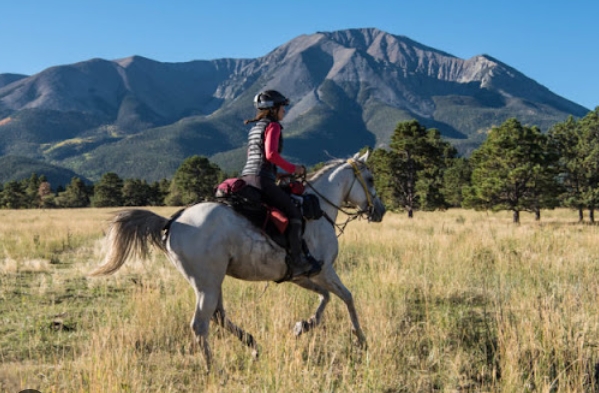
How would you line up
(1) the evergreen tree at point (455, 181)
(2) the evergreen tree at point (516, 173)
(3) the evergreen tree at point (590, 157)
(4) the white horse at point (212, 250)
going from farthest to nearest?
(1) the evergreen tree at point (455, 181) → (3) the evergreen tree at point (590, 157) → (2) the evergreen tree at point (516, 173) → (4) the white horse at point (212, 250)

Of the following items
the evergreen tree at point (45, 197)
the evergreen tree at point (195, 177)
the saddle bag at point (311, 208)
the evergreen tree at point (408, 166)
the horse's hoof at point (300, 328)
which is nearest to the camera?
the horse's hoof at point (300, 328)

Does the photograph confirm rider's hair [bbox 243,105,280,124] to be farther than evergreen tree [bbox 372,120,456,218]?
No

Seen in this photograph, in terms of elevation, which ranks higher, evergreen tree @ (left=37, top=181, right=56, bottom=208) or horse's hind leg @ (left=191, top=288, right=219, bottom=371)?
evergreen tree @ (left=37, top=181, right=56, bottom=208)

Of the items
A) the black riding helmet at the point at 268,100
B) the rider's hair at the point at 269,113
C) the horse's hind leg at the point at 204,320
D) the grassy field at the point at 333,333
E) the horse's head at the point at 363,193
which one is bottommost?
the grassy field at the point at 333,333

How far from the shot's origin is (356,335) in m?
5.71

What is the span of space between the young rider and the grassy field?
1.84 feet

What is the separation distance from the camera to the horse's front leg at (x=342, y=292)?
5.64 m

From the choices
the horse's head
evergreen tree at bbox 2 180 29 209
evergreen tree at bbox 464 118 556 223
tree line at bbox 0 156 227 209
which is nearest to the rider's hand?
the horse's head

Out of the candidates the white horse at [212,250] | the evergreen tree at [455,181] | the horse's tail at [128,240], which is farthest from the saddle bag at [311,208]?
the evergreen tree at [455,181]

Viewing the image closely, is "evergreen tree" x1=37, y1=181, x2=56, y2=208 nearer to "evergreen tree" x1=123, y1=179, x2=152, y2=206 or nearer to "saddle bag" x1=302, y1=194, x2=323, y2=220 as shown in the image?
"evergreen tree" x1=123, y1=179, x2=152, y2=206

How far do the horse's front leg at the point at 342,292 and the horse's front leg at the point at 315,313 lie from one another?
249 millimetres

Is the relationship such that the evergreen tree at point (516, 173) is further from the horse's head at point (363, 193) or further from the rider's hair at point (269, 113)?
the rider's hair at point (269, 113)

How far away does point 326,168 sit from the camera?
266 inches

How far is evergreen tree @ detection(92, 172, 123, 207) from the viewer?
7706cm
